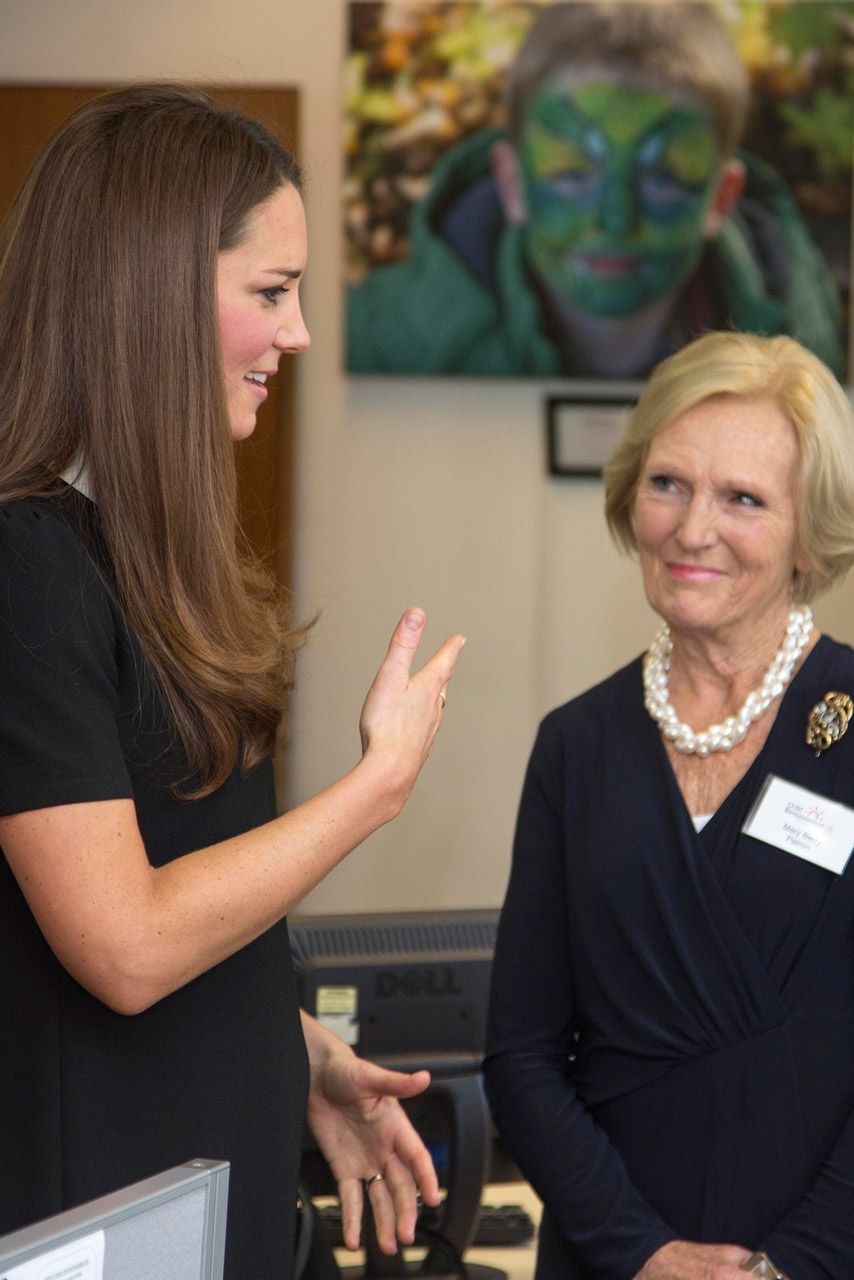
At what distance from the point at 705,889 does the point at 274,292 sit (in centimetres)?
88

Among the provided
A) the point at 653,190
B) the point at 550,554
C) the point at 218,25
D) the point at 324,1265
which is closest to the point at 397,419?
the point at 550,554

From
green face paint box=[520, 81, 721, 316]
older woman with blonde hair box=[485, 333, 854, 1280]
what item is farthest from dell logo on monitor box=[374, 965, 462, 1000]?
green face paint box=[520, 81, 721, 316]

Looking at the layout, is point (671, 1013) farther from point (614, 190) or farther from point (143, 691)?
point (614, 190)

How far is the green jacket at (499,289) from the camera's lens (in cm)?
404

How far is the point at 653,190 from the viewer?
4031mm

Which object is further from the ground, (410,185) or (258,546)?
(410,185)

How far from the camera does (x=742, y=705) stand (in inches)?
74.2

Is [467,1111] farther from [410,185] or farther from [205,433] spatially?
[410,185]

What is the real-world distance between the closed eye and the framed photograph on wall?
9.28 feet

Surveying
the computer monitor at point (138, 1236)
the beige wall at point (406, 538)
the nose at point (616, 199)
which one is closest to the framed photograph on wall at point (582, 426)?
the beige wall at point (406, 538)

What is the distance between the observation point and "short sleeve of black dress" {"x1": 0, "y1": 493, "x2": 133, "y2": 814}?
1132mm

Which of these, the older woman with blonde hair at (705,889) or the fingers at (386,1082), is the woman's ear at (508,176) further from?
the fingers at (386,1082)

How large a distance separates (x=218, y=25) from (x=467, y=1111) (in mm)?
3199

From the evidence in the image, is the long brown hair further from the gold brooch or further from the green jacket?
the green jacket
